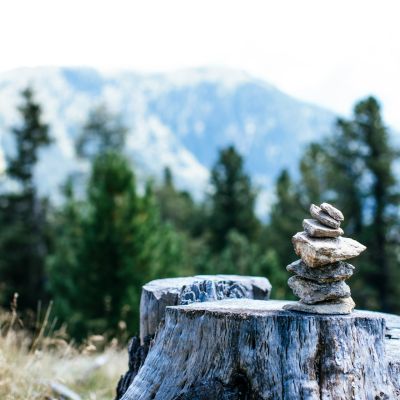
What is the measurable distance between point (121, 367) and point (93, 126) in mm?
42883

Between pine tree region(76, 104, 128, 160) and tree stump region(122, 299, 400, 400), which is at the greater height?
pine tree region(76, 104, 128, 160)

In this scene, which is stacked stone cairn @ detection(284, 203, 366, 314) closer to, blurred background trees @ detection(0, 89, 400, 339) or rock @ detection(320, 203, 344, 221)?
rock @ detection(320, 203, 344, 221)

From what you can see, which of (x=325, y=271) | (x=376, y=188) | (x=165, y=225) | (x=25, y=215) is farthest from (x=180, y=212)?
(x=325, y=271)

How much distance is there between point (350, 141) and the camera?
88.0 ft

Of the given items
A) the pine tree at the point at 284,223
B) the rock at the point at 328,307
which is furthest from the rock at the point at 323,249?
the pine tree at the point at 284,223

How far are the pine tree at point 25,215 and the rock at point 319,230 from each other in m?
27.1

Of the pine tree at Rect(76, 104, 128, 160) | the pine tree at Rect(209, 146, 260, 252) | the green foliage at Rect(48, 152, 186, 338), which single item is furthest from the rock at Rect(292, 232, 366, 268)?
the pine tree at Rect(76, 104, 128, 160)

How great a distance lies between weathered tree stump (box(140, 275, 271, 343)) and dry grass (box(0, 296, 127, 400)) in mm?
811

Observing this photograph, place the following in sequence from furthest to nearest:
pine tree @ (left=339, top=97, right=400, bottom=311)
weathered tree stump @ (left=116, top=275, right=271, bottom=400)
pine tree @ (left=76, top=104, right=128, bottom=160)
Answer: pine tree @ (left=76, top=104, right=128, bottom=160)
pine tree @ (left=339, top=97, right=400, bottom=311)
weathered tree stump @ (left=116, top=275, right=271, bottom=400)

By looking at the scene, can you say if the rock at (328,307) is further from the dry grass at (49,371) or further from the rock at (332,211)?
the dry grass at (49,371)

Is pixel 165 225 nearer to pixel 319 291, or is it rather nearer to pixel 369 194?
pixel 369 194

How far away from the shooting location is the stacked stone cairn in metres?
3.32

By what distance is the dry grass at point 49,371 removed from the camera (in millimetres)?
5020

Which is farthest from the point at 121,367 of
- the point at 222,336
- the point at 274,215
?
the point at 274,215
